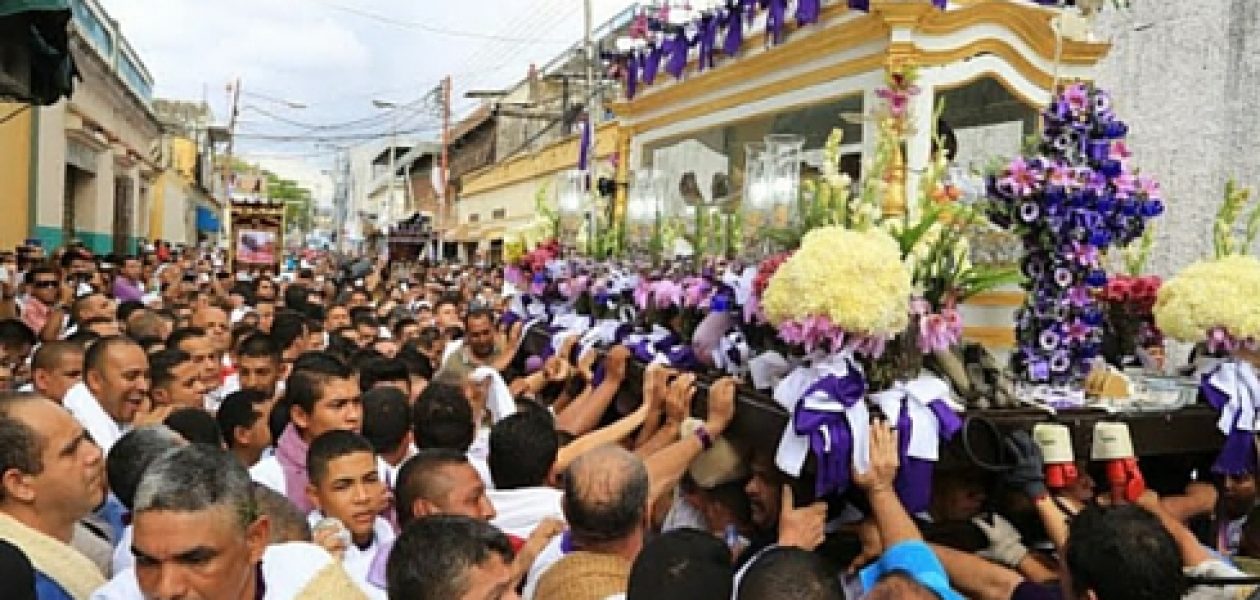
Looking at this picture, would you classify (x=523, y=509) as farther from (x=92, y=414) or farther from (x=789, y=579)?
(x=92, y=414)

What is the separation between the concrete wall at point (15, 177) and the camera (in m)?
13.9

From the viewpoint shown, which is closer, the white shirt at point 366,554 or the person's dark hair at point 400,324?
the white shirt at point 366,554

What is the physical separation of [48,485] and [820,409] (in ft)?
6.41

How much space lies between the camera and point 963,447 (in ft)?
10.9

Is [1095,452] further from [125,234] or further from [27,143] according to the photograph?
[125,234]

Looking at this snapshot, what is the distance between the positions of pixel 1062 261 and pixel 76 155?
54.5 ft

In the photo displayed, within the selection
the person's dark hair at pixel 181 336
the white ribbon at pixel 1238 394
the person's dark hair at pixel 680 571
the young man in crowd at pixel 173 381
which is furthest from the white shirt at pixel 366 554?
the white ribbon at pixel 1238 394

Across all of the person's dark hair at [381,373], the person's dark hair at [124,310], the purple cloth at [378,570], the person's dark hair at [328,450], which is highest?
the person's dark hair at [124,310]

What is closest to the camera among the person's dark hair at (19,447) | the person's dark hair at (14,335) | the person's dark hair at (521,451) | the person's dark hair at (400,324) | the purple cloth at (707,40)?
the person's dark hair at (19,447)

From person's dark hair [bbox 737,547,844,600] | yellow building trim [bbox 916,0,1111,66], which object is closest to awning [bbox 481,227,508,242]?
yellow building trim [bbox 916,0,1111,66]

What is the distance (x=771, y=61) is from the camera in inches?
266

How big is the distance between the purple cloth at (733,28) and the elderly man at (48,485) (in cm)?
484

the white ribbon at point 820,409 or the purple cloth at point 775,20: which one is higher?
the purple cloth at point 775,20

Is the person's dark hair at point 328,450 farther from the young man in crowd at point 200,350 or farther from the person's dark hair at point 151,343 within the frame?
the person's dark hair at point 151,343
